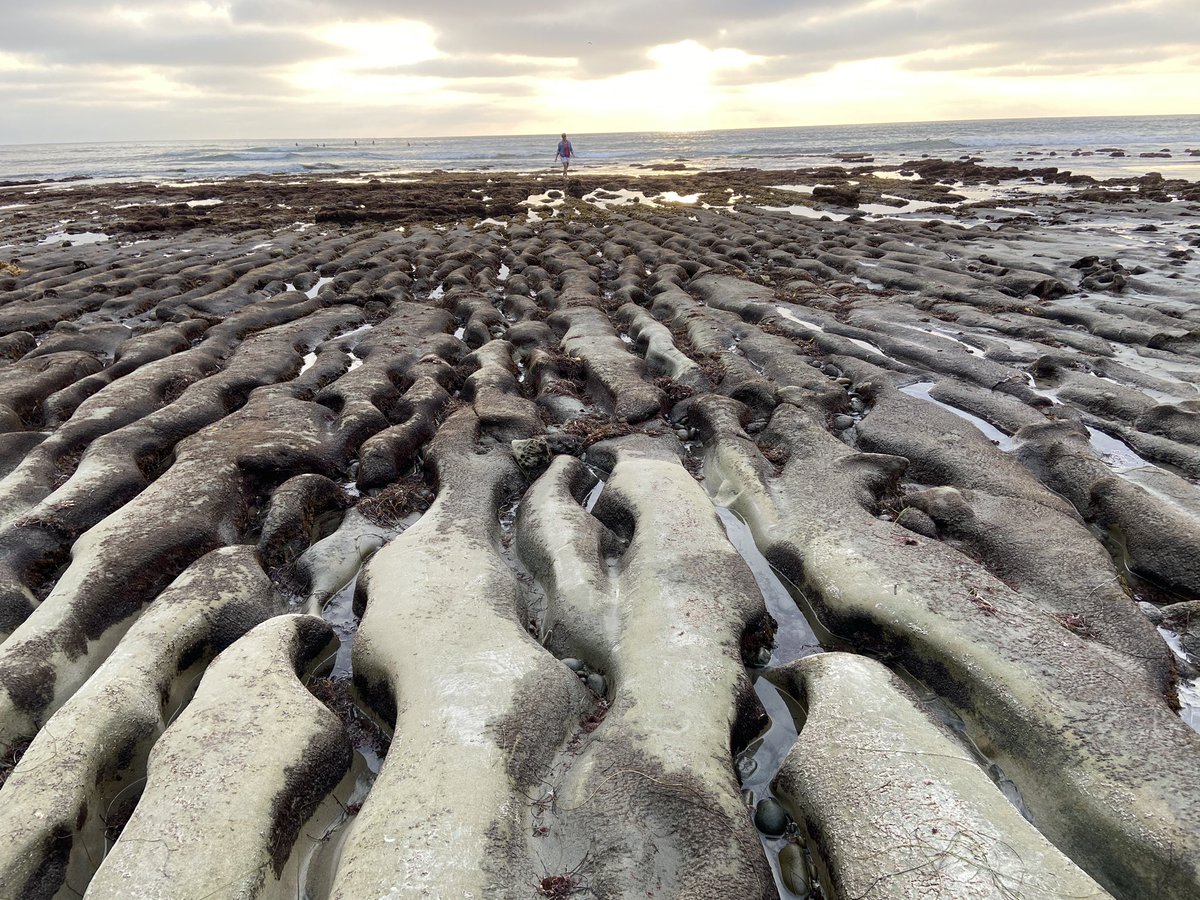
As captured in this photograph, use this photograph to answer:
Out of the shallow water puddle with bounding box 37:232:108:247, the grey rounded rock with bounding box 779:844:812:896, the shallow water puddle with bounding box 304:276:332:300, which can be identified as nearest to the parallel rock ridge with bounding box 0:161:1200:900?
the grey rounded rock with bounding box 779:844:812:896

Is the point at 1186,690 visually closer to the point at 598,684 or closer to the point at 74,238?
the point at 598,684

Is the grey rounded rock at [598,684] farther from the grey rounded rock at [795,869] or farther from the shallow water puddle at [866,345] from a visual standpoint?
the shallow water puddle at [866,345]

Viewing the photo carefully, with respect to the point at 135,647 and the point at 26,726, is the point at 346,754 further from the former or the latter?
the point at 26,726

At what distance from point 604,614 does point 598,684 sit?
498 mm

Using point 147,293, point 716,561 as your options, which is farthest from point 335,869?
point 147,293

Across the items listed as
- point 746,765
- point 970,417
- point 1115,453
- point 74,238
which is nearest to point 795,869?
point 746,765

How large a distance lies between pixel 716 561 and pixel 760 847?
6.70 feet

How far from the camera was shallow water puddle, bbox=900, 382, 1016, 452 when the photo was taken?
7090 millimetres

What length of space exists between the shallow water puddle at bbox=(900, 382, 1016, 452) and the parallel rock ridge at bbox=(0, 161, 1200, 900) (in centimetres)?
4

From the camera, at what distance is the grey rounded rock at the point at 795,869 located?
3.02 meters

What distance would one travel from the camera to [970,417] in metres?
7.78

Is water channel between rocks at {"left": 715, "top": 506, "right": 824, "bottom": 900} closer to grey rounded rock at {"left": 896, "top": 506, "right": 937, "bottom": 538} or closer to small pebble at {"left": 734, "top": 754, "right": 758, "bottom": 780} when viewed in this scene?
small pebble at {"left": 734, "top": 754, "right": 758, "bottom": 780}

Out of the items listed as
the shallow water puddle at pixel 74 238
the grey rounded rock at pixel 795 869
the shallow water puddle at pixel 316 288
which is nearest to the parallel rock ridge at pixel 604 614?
the grey rounded rock at pixel 795 869

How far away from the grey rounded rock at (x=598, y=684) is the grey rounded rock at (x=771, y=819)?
3.55ft
